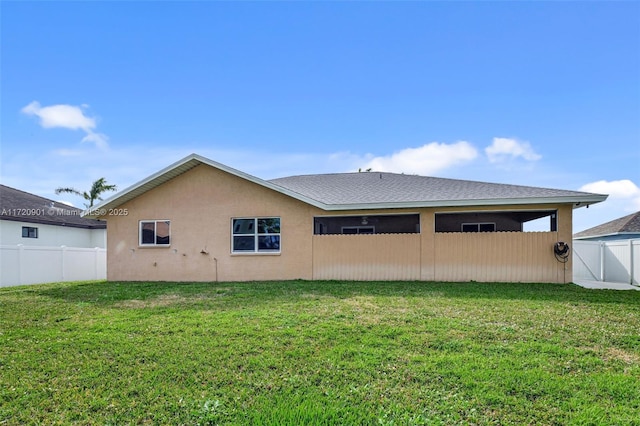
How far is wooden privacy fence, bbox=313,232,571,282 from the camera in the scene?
1120 cm

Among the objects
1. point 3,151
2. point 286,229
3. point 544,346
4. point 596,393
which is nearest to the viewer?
point 596,393

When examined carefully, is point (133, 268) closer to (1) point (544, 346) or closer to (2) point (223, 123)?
(2) point (223, 123)

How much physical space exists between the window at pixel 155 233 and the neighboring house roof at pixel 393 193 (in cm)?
126

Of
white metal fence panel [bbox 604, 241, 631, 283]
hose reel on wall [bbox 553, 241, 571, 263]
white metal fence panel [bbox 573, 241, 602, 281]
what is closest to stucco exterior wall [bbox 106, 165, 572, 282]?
hose reel on wall [bbox 553, 241, 571, 263]

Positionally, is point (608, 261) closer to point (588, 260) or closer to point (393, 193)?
point (588, 260)

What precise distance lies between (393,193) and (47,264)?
14.1m

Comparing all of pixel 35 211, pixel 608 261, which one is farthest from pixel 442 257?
pixel 35 211

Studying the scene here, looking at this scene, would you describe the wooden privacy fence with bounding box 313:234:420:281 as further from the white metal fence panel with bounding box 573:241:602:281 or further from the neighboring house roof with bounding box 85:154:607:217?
the white metal fence panel with bounding box 573:241:602:281

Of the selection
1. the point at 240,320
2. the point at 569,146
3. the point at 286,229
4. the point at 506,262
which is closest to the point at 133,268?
the point at 286,229

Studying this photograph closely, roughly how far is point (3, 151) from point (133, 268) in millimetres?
10132

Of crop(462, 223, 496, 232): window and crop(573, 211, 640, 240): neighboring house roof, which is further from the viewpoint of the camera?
crop(573, 211, 640, 240): neighboring house roof

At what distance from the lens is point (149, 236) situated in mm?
13555

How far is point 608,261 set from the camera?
45.0 ft

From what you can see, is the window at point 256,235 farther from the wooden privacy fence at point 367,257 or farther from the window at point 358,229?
the window at point 358,229
